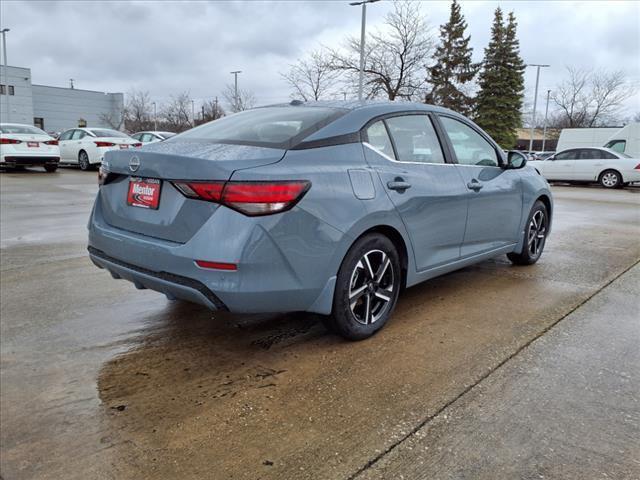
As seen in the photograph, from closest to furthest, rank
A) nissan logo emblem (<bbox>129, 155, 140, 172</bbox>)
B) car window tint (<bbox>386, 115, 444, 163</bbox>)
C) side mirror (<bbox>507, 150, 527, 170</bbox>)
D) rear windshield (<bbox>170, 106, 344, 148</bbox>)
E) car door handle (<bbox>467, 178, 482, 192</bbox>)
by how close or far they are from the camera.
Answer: nissan logo emblem (<bbox>129, 155, 140, 172</bbox>), rear windshield (<bbox>170, 106, 344, 148</bbox>), car window tint (<bbox>386, 115, 444, 163</bbox>), car door handle (<bbox>467, 178, 482, 192</bbox>), side mirror (<bbox>507, 150, 527, 170</bbox>)

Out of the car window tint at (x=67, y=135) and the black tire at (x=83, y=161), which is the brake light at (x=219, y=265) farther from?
the car window tint at (x=67, y=135)

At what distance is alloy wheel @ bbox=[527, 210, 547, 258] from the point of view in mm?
5262

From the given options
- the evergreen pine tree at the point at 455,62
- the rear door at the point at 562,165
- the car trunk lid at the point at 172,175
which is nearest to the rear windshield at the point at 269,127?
the car trunk lid at the point at 172,175

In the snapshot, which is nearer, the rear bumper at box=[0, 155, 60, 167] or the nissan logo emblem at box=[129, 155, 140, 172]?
the nissan logo emblem at box=[129, 155, 140, 172]

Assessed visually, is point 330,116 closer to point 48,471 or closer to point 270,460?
point 270,460

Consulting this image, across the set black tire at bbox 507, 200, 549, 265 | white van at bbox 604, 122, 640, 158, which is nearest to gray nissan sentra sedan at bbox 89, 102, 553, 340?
black tire at bbox 507, 200, 549, 265

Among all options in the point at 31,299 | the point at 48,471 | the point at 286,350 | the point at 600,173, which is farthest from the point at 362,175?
the point at 600,173

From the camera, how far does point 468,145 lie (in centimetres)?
432

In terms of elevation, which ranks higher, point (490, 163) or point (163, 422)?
point (490, 163)

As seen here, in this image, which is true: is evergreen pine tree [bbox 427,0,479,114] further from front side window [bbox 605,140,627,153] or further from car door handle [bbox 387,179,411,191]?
car door handle [bbox 387,179,411,191]

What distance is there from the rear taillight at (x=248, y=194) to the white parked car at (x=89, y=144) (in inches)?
615

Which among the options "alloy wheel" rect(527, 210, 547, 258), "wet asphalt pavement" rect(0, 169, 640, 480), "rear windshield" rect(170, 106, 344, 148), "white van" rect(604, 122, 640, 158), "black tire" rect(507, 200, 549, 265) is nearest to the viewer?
"wet asphalt pavement" rect(0, 169, 640, 480)

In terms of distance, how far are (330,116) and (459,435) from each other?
6.66ft

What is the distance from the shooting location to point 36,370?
9.69 ft
